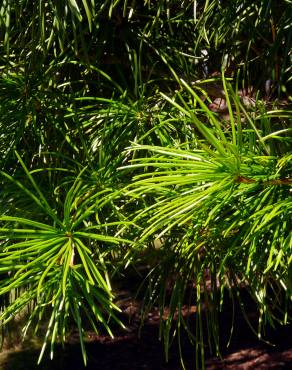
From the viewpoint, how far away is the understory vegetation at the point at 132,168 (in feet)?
2.23

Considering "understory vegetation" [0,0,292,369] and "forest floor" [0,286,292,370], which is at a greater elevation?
"understory vegetation" [0,0,292,369]

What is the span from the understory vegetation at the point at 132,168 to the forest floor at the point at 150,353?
1540mm

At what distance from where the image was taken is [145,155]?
105 centimetres

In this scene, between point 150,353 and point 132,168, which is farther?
point 150,353

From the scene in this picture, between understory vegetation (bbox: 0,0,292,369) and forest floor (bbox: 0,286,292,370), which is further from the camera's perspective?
forest floor (bbox: 0,286,292,370)

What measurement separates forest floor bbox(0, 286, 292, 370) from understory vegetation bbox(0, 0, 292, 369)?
1540mm

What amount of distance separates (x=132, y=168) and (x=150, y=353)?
2087 millimetres

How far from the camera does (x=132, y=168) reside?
2.79ft

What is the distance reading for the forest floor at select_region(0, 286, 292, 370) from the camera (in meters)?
2.57

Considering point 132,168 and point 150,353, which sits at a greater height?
point 132,168

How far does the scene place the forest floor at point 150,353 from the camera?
2565 mm

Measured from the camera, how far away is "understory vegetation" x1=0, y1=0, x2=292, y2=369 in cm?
68

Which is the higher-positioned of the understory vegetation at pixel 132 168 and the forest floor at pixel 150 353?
the understory vegetation at pixel 132 168

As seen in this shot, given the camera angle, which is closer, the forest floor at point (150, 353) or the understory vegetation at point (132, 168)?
the understory vegetation at point (132, 168)
